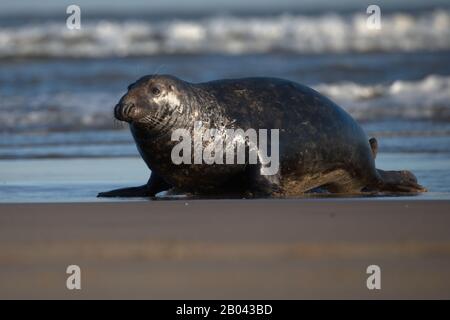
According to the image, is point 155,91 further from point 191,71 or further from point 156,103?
point 191,71

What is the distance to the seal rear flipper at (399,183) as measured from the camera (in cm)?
856

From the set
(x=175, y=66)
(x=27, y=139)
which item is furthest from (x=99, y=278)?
(x=175, y=66)

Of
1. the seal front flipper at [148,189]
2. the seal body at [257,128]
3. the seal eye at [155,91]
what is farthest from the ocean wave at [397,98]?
the seal eye at [155,91]

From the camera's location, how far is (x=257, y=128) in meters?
8.41

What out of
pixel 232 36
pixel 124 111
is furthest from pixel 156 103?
pixel 232 36

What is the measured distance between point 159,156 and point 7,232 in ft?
6.43

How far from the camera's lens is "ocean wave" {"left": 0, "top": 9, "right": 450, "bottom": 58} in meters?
25.1

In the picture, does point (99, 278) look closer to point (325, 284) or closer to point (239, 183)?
point (325, 284)

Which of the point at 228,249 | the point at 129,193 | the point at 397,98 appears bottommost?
the point at 228,249

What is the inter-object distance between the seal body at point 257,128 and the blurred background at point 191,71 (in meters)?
0.58

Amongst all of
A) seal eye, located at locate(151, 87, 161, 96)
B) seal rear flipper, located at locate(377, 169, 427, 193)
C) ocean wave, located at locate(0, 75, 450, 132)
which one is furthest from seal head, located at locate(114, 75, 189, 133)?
ocean wave, located at locate(0, 75, 450, 132)

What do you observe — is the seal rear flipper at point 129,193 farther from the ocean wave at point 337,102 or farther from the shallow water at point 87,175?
the ocean wave at point 337,102

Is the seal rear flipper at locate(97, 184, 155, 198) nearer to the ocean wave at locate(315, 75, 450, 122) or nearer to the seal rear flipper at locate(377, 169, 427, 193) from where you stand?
the seal rear flipper at locate(377, 169, 427, 193)

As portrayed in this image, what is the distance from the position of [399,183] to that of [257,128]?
1.17m
